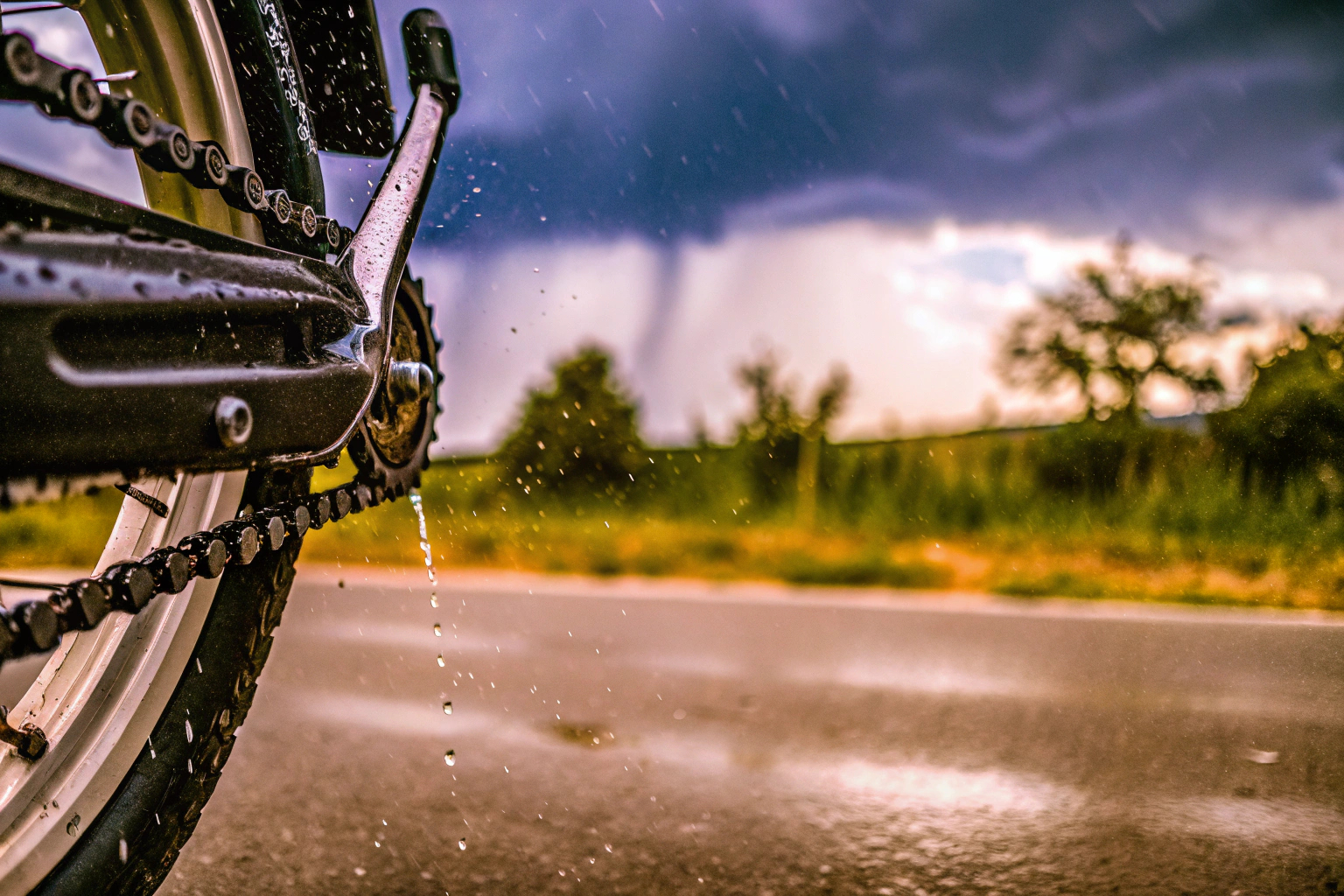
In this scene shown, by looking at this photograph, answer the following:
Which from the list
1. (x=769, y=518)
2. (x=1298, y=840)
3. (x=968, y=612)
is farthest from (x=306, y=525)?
(x=769, y=518)

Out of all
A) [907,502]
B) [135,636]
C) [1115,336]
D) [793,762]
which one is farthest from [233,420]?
[1115,336]

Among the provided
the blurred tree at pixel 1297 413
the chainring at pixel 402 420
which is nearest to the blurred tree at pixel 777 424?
the blurred tree at pixel 1297 413

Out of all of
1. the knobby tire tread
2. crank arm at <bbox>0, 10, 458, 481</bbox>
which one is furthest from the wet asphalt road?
crank arm at <bbox>0, 10, 458, 481</bbox>

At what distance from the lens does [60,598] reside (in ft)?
A: 3.01

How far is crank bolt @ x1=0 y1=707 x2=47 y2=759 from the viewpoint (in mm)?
1134

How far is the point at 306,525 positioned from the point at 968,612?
3.44m

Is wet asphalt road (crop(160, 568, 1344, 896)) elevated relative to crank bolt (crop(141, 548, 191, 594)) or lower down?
lower down

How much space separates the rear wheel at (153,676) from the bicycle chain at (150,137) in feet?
0.20

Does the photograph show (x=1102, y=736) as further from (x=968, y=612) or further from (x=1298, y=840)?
(x=968, y=612)

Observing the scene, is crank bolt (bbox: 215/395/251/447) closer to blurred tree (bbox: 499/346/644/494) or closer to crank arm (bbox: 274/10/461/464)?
crank arm (bbox: 274/10/461/464)

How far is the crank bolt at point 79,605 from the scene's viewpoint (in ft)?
2.99

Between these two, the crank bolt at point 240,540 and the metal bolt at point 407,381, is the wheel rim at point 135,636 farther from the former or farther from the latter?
the metal bolt at point 407,381

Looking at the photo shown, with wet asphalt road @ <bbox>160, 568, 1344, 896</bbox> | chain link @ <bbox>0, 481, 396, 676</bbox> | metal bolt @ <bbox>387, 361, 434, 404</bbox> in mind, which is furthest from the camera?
wet asphalt road @ <bbox>160, 568, 1344, 896</bbox>

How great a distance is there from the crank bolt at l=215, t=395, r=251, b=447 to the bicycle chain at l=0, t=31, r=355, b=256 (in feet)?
1.04
